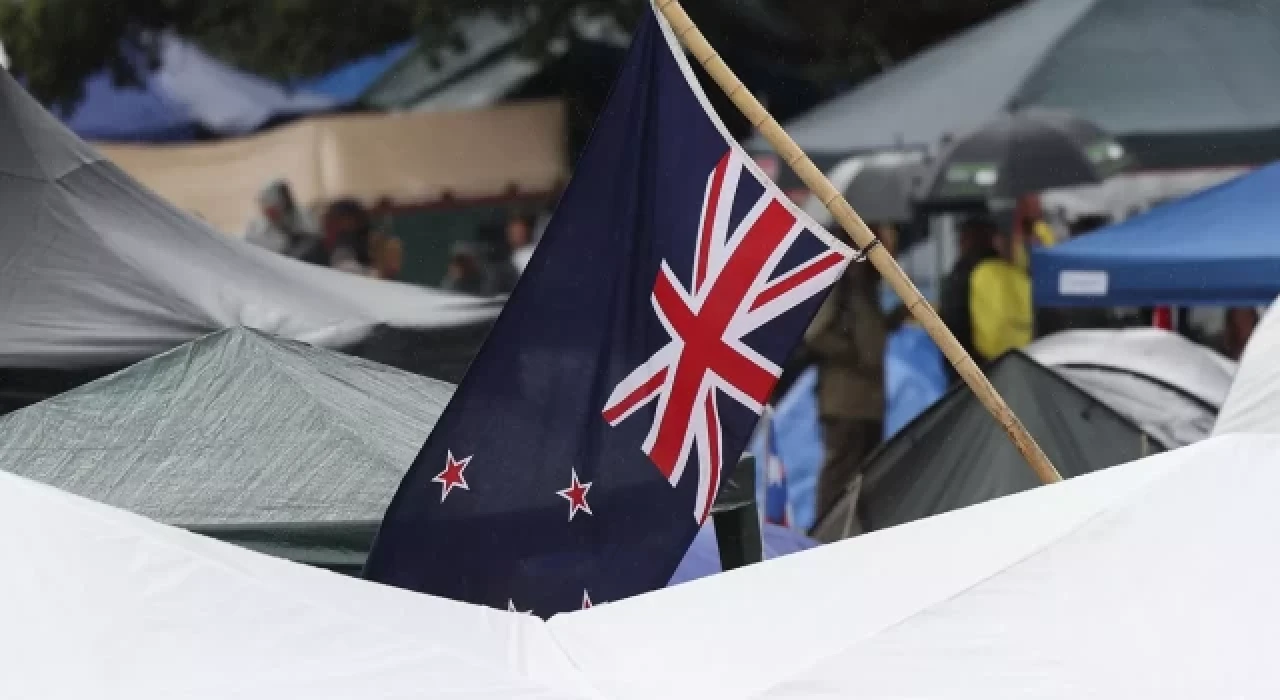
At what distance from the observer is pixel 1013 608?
9.65 feet

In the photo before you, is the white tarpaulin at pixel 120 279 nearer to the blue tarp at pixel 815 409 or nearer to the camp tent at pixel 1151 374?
the camp tent at pixel 1151 374

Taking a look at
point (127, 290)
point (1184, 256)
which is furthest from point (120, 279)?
point (1184, 256)

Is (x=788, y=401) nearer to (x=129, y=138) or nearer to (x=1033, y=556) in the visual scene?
(x=1033, y=556)

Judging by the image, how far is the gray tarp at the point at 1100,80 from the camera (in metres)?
Result: 11.9

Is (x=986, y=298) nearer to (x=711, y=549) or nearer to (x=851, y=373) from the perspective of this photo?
(x=851, y=373)

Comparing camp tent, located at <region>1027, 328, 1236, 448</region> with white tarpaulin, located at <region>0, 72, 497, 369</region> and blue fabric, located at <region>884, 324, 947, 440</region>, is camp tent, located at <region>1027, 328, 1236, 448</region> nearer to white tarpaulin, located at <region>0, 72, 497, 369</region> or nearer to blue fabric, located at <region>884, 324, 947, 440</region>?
blue fabric, located at <region>884, 324, 947, 440</region>

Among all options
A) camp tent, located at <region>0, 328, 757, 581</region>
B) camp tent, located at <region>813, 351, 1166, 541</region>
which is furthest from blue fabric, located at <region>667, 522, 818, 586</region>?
camp tent, located at <region>0, 328, 757, 581</region>

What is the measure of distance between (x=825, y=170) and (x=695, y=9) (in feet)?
16.4

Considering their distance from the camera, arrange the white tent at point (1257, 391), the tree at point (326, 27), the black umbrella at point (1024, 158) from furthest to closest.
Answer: the tree at point (326, 27) → the black umbrella at point (1024, 158) → the white tent at point (1257, 391)

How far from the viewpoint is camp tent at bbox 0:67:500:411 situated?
5715mm

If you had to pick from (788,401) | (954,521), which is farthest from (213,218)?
(954,521)

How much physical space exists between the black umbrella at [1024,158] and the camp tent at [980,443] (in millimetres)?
4922

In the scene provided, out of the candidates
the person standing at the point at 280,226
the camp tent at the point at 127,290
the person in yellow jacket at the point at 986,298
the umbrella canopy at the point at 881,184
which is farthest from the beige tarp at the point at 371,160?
the camp tent at the point at 127,290

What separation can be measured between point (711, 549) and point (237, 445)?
1.87 m
